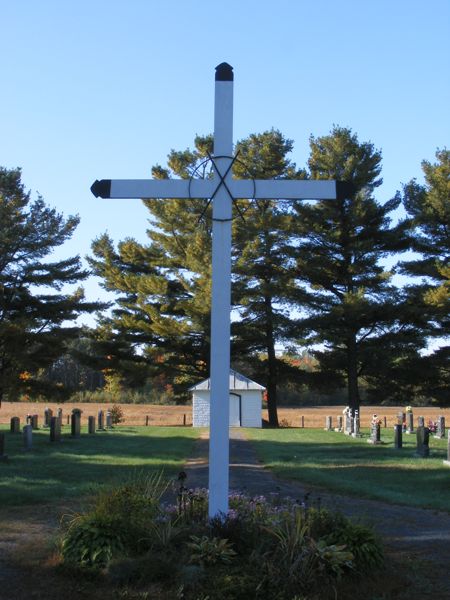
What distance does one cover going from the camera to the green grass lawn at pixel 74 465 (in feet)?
37.4

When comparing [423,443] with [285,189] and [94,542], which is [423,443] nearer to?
[285,189]

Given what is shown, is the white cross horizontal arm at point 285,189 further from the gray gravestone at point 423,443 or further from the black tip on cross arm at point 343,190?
the gray gravestone at point 423,443

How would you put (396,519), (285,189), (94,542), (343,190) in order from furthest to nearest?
(396,519)
(285,189)
(343,190)
(94,542)

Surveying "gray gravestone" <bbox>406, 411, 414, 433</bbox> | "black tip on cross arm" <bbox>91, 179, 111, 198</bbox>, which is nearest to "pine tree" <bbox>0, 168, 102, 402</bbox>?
"gray gravestone" <bbox>406, 411, 414, 433</bbox>

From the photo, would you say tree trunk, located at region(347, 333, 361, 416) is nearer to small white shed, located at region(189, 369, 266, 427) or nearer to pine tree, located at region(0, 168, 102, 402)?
small white shed, located at region(189, 369, 266, 427)

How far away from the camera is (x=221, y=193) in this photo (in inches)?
268

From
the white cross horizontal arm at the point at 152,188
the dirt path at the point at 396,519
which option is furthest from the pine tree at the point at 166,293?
the white cross horizontal arm at the point at 152,188

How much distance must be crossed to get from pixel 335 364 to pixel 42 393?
17.8 metres

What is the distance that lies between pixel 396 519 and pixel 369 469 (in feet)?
24.5

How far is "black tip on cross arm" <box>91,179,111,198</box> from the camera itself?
265 inches

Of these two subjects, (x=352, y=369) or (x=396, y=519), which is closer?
(x=396, y=519)

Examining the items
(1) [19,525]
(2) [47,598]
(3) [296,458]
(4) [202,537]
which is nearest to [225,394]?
(4) [202,537]

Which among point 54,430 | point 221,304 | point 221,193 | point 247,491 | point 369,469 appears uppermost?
point 221,193

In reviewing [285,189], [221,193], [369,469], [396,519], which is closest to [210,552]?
[221,193]
